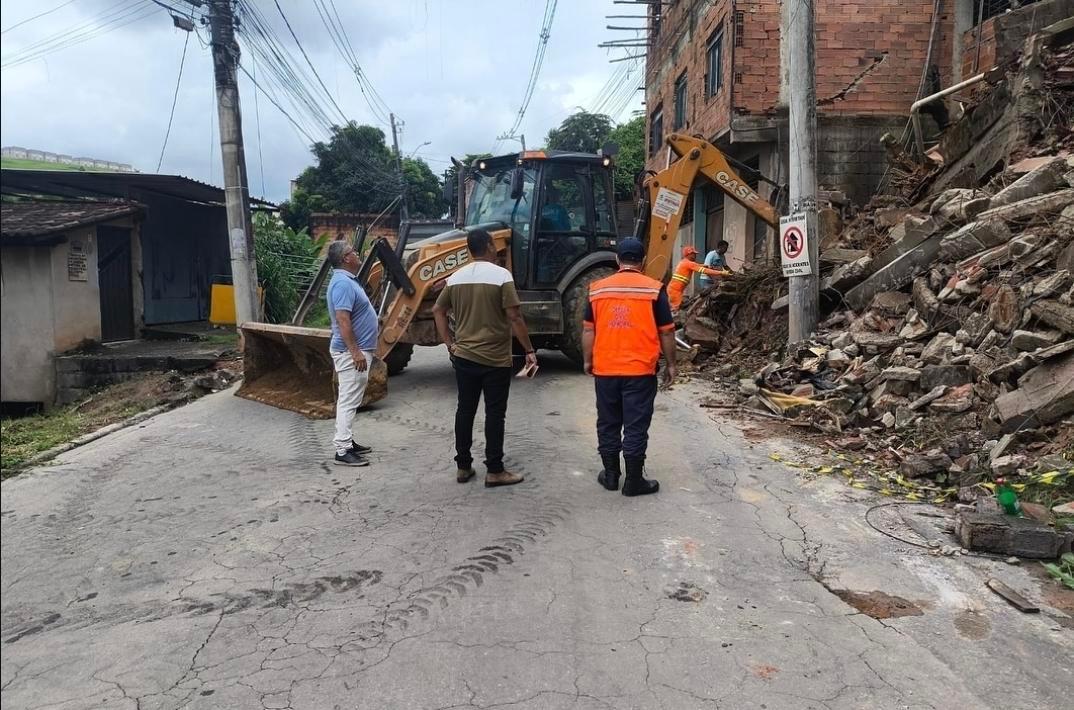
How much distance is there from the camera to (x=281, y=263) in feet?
60.1

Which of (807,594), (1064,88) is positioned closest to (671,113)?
(1064,88)

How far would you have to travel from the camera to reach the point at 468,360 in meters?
5.16

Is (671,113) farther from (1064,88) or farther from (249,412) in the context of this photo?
(249,412)

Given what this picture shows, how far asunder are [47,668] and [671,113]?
18.1 metres

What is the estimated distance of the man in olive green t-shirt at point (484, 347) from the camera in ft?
16.9

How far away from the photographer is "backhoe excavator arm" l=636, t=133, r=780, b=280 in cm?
964

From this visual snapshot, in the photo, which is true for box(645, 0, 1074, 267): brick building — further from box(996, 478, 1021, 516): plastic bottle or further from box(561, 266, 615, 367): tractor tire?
box(996, 478, 1021, 516): plastic bottle

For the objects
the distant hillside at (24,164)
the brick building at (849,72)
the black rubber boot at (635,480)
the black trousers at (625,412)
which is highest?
the brick building at (849,72)

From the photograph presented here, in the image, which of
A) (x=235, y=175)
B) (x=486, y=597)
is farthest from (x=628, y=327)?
(x=235, y=175)

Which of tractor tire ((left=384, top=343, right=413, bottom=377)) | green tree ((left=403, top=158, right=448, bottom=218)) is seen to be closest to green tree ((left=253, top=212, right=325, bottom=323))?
tractor tire ((left=384, top=343, right=413, bottom=377))

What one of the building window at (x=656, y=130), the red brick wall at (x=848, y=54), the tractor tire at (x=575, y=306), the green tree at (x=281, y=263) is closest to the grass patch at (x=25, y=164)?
the tractor tire at (x=575, y=306)

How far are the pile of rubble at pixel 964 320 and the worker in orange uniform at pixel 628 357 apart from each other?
6.42 feet

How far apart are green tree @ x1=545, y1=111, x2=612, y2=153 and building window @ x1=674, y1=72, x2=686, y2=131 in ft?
80.1

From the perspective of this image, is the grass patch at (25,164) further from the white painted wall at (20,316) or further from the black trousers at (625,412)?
the black trousers at (625,412)
